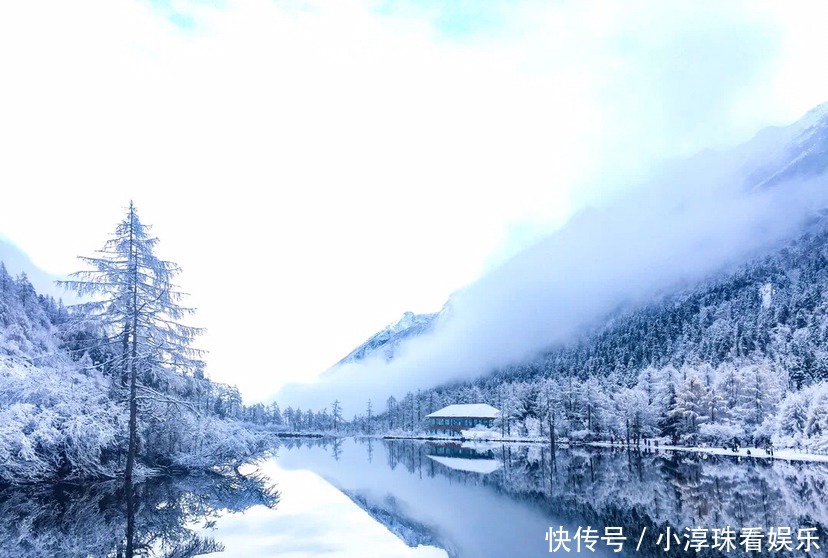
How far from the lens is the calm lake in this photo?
54.0 feet

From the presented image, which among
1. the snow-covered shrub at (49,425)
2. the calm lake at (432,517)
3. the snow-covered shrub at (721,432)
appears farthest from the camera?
the snow-covered shrub at (721,432)

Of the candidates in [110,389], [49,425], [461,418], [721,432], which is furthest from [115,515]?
[461,418]

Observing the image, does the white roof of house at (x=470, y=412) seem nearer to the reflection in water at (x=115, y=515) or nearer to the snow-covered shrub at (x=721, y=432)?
the snow-covered shrub at (x=721, y=432)

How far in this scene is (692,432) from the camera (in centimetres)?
8012

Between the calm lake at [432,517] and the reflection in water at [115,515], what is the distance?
57 mm

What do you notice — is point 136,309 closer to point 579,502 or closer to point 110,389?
point 110,389

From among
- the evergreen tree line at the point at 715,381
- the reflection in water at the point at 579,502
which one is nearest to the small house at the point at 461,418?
the evergreen tree line at the point at 715,381

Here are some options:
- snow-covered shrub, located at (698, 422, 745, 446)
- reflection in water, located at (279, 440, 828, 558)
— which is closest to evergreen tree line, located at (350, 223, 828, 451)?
snow-covered shrub, located at (698, 422, 745, 446)

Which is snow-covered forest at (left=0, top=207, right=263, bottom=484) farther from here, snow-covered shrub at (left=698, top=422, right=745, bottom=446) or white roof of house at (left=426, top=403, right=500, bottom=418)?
white roof of house at (left=426, top=403, right=500, bottom=418)

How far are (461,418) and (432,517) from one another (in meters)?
112

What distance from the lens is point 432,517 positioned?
24.4m

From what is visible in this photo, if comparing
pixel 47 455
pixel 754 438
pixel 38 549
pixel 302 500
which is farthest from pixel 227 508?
pixel 754 438

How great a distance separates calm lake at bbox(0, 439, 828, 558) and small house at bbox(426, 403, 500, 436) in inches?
3685

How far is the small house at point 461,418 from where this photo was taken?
5061 inches
